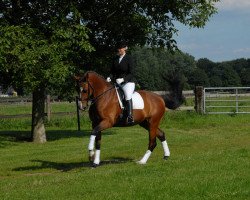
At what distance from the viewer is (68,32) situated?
753 inches

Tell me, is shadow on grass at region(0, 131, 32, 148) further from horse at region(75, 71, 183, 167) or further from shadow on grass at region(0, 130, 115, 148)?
horse at region(75, 71, 183, 167)

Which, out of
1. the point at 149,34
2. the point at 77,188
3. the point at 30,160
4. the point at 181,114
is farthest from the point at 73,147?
the point at 181,114

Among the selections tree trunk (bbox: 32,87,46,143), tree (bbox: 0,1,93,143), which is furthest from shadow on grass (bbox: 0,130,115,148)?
tree (bbox: 0,1,93,143)

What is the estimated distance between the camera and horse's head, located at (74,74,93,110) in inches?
528

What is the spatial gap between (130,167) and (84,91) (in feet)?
7.66

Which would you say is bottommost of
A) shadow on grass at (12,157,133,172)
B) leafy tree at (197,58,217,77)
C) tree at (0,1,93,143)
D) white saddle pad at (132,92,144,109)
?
shadow on grass at (12,157,133,172)

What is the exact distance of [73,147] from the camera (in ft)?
63.9

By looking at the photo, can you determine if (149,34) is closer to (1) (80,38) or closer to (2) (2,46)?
(1) (80,38)

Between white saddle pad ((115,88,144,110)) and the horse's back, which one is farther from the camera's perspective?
the horse's back

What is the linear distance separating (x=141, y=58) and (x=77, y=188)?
115 metres

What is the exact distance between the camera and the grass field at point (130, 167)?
30.2 feet

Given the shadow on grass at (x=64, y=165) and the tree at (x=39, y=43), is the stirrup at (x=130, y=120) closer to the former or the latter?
the shadow on grass at (x=64, y=165)

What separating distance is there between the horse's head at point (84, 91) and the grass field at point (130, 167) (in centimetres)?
166

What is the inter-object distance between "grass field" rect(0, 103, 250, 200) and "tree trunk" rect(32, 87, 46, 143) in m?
0.53
